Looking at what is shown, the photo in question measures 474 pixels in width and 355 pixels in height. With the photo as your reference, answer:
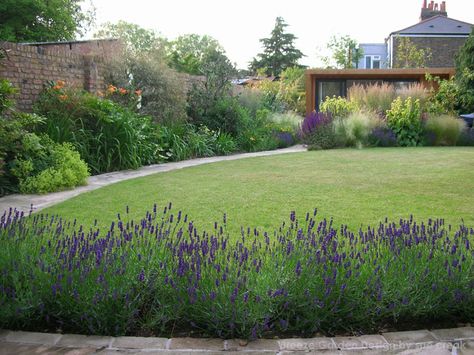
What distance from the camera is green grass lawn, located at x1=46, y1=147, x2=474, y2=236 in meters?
5.13

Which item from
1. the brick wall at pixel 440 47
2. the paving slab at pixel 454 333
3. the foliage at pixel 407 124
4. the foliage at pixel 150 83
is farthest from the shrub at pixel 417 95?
the brick wall at pixel 440 47

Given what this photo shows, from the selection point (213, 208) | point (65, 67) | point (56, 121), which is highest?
point (65, 67)

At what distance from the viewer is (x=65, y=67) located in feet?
32.4

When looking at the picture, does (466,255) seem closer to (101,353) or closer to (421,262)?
(421,262)

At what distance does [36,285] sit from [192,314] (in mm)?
833

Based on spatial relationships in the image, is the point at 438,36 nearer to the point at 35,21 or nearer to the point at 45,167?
the point at 35,21

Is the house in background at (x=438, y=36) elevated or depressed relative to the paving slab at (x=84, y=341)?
elevated

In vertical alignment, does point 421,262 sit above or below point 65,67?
below

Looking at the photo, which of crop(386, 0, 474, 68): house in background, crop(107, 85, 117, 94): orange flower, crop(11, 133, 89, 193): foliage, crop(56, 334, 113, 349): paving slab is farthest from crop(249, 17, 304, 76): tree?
crop(56, 334, 113, 349): paving slab

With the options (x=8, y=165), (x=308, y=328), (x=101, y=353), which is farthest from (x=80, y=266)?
(x=8, y=165)

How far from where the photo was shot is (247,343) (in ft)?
7.66

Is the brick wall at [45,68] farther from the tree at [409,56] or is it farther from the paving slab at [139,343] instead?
the tree at [409,56]

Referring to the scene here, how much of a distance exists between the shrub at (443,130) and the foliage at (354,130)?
5.45ft

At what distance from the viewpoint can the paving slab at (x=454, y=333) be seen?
2.41 meters
